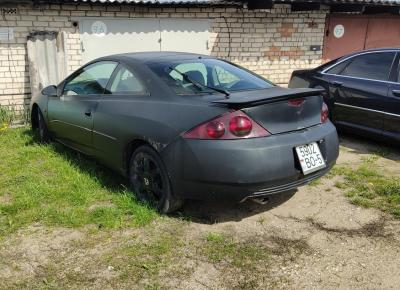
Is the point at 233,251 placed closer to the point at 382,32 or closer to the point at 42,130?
the point at 42,130

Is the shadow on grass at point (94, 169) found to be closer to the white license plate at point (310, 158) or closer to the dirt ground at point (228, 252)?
the dirt ground at point (228, 252)

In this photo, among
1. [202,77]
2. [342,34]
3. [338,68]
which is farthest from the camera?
[342,34]

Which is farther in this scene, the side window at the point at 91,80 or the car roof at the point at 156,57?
the side window at the point at 91,80

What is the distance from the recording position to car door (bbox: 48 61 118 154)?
417cm

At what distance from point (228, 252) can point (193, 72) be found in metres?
1.64

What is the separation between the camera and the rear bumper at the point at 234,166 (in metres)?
2.98

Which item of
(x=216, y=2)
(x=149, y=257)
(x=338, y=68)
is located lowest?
(x=149, y=257)

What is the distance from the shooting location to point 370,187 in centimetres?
423

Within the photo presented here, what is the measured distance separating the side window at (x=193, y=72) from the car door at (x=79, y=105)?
74 cm

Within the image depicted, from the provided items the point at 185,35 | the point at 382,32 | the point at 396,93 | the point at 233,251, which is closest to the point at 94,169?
the point at 233,251

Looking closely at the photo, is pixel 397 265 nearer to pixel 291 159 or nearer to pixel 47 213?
pixel 291 159

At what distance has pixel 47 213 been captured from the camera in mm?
3564

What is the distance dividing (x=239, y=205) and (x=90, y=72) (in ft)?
7.27

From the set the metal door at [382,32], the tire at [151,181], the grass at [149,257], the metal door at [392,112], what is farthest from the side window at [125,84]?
the metal door at [382,32]
